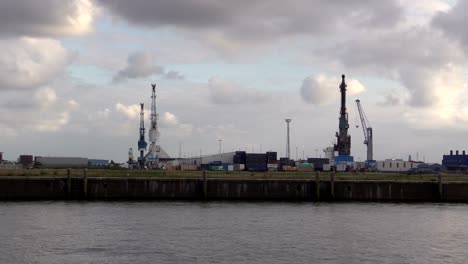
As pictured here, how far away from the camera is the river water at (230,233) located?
40906 mm

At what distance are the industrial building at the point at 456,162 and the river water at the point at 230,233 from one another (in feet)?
371

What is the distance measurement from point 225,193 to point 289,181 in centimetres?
831

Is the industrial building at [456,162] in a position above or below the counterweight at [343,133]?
below

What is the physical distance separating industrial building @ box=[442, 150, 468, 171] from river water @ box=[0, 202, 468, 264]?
11302cm

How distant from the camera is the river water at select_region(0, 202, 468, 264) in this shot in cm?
4091

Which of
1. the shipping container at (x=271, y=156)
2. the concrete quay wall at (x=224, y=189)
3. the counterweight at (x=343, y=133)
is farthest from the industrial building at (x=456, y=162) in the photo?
the concrete quay wall at (x=224, y=189)

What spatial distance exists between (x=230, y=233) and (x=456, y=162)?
14961cm

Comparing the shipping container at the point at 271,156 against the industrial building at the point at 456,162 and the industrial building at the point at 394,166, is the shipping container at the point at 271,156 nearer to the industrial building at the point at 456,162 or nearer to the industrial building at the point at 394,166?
the industrial building at the point at 394,166

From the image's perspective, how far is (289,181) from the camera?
77000 millimetres

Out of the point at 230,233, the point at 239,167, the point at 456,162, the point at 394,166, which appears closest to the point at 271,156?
the point at 239,167

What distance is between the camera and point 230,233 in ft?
167

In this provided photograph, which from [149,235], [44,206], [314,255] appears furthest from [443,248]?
[44,206]

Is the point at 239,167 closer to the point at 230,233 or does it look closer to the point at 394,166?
the point at 394,166

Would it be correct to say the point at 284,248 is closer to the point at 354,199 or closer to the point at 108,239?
the point at 108,239
